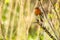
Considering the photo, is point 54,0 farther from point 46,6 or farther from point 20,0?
point 20,0

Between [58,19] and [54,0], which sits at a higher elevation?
[54,0]

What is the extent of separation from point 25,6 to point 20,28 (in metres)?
0.13

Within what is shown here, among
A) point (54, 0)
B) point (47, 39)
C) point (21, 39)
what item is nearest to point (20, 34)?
point (21, 39)

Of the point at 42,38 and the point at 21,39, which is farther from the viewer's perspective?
the point at 42,38

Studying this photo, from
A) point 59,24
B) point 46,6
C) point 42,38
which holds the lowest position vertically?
point 42,38

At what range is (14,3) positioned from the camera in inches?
43.8

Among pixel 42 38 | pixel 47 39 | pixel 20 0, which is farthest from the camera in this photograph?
pixel 42 38

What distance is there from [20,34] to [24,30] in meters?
0.05

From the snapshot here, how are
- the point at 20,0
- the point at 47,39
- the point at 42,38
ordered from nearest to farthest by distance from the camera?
the point at 20,0
the point at 47,39
the point at 42,38

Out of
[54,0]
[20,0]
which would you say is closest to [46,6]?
[54,0]

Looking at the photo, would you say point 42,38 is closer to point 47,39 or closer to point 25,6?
point 47,39

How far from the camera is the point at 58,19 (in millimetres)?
1078

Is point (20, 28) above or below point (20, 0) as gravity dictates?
below

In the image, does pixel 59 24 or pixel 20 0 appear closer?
pixel 20 0
